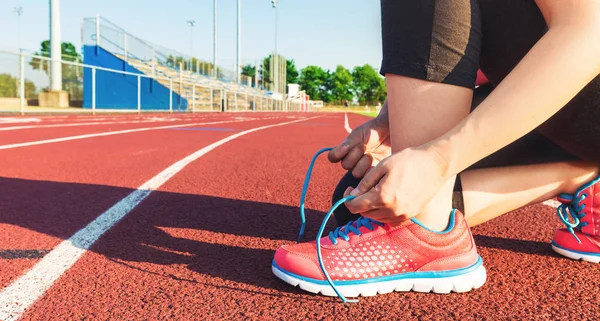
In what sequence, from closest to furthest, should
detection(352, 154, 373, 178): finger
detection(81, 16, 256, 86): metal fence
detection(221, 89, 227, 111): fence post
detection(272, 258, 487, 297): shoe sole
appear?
1. detection(272, 258, 487, 297): shoe sole
2. detection(352, 154, 373, 178): finger
3. detection(81, 16, 256, 86): metal fence
4. detection(221, 89, 227, 111): fence post

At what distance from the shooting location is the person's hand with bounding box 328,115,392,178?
5.74ft

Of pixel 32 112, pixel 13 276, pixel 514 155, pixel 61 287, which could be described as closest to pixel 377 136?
pixel 514 155

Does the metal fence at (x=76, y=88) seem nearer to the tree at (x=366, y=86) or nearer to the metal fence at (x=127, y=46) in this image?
the metal fence at (x=127, y=46)

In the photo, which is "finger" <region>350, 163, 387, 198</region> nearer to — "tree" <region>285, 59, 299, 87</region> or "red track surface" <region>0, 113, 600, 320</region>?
"red track surface" <region>0, 113, 600, 320</region>

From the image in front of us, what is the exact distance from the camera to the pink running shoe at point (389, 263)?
1507 mm

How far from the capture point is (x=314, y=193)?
10.3 feet

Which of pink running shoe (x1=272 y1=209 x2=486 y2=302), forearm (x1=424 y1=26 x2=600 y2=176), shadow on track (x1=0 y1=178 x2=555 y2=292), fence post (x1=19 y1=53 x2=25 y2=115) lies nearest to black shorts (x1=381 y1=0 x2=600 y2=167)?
forearm (x1=424 y1=26 x2=600 y2=176)

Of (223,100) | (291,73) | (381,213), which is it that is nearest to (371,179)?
(381,213)

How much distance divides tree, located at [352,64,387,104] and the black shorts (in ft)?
381

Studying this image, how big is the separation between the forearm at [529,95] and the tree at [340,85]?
375 feet

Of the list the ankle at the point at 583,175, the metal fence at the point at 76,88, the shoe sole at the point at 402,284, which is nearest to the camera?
the shoe sole at the point at 402,284

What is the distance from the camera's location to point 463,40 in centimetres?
140

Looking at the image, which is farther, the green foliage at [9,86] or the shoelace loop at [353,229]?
the green foliage at [9,86]

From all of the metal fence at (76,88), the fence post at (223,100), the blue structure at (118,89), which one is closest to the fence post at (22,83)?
the metal fence at (76,88)
